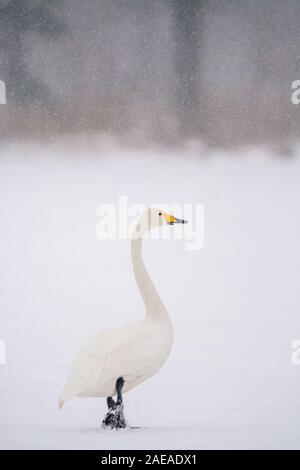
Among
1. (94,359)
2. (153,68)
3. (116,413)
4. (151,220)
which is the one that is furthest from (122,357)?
(153,68)

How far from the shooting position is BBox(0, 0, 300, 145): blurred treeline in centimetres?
291

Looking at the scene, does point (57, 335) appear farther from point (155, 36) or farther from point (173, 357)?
point (155, 36)

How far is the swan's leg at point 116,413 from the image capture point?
2.45 meters

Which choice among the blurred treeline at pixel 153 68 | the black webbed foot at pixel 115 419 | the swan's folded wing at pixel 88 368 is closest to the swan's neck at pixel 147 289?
the swan's folded wing at pixel 88 368

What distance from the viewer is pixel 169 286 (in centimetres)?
284

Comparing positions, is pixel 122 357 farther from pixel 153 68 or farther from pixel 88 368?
pixel 153 68

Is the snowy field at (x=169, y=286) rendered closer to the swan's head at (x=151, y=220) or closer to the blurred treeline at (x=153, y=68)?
the blurred treeline at (x=153, y=68)

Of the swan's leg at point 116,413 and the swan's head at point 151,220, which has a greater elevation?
the swan's head at point 151,220

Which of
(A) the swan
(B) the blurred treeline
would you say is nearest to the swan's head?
(A) the swan

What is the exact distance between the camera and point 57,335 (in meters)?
2.80

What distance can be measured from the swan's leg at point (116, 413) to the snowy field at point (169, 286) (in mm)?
123

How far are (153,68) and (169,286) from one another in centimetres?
79

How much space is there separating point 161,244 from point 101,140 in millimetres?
433

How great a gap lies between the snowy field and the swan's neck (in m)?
0.26
